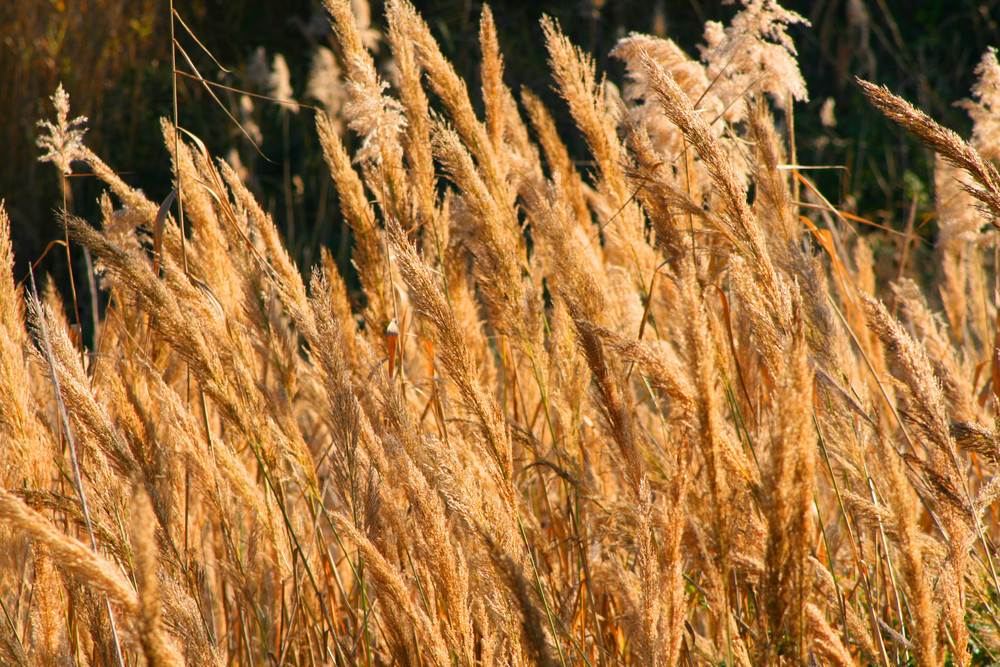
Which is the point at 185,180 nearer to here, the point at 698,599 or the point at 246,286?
the point at 246,286

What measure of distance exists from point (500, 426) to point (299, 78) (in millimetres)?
8414

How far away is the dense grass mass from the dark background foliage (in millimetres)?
2639

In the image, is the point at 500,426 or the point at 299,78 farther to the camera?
the point at 299,78

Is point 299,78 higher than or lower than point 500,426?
higher

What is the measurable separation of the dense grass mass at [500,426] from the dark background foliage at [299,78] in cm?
264

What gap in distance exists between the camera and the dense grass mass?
93 centimetres

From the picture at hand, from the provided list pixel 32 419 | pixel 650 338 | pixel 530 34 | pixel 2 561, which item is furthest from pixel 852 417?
pixel 530 34

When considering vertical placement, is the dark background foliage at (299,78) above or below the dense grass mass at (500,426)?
above

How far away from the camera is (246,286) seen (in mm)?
1416

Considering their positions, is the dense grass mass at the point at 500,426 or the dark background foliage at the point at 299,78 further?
the dark background foliage at the point at 299,78

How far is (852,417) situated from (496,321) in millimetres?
638

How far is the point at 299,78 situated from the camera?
28.3 feet

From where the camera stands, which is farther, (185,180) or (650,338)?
(650,338)

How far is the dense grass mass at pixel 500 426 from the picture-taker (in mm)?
932
